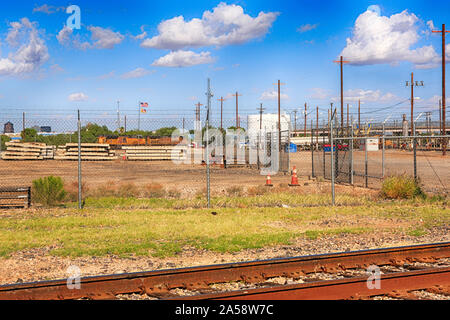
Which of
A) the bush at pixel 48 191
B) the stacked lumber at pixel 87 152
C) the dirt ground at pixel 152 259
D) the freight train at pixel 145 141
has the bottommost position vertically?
the dirt ground at pixel 152 259

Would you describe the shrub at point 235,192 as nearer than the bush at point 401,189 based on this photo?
No

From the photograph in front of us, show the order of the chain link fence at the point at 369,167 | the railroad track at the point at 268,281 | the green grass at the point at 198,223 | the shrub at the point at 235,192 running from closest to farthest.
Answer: the railroad track at the point at 268,281 < the green grass at the point at 198,223 < the chain link fence at the point at 369,167 < the shrub at the point at 235,192

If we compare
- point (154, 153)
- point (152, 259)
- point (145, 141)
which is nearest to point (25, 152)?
point (154, 153)

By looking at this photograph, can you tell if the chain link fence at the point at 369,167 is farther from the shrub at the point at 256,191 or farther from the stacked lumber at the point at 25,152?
the stacked lumber at the point at 25,152

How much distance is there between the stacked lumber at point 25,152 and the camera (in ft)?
134

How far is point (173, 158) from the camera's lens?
43.1m

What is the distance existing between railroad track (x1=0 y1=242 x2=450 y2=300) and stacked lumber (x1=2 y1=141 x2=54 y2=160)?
3763 centimetres

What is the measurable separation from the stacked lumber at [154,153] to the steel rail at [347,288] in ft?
122

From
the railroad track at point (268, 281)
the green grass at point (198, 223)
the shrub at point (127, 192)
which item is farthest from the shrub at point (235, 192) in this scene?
→ the railroad track at point (268, 281)

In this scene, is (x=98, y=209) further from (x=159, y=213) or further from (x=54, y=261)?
(x=54, y=261)

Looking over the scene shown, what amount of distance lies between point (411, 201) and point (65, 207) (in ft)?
34.5

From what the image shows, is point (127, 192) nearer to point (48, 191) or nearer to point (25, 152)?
point (48, 191)

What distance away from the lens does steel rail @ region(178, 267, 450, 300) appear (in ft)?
18.7
